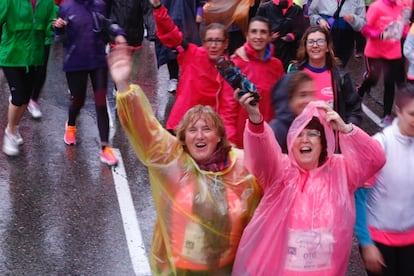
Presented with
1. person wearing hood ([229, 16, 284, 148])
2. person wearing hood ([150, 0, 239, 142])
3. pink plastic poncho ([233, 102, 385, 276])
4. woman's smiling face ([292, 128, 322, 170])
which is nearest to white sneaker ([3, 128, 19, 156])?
person wearing hood ([150, 0, 239, 142])

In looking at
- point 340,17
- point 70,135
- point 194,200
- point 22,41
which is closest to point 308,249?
point 194,200

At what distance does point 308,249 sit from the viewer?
3.37 metres

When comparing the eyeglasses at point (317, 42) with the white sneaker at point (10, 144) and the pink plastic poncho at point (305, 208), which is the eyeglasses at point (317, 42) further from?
the white sneaker at point (10, 144)

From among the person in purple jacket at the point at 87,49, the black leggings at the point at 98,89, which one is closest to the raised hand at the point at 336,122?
the person in purple jacket at the point at 87,49

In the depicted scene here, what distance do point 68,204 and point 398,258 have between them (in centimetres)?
312

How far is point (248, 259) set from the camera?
138 inches

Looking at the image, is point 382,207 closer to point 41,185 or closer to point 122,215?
point 122,215

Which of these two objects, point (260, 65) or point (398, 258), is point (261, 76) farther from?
point (398, 258)

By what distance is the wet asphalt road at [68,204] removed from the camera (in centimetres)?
529

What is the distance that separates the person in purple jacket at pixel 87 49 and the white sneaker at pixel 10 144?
72 centimetres

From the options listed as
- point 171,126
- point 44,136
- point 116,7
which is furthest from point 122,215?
point 116,7

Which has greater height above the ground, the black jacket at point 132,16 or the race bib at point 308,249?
the race bib at point 308,249

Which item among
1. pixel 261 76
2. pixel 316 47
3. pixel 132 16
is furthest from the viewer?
pixel 132 16

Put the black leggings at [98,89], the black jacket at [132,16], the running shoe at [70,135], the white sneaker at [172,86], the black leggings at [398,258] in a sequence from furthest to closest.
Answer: the white sneaker at [172,86]
the black jacket at [132,16]
the running shoe at [70,135]
the black leggings at [98,89]
the black leggings at [398,258]
